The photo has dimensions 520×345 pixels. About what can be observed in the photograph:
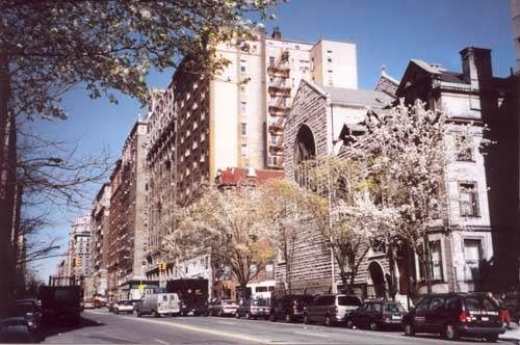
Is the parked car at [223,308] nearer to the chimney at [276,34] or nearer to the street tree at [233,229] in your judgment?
the street tree at [233,229]

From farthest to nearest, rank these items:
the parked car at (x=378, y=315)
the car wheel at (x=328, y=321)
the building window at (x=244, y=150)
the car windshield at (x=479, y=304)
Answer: the building window at (x=244, y=150)
the car wheel at (x=328, y=321)
the parked car at (x=378, y=315)
the car windshield at (x=479, y=304)

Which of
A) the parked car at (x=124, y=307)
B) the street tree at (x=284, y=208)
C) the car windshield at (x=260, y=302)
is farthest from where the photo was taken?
the parked car at (x=124, y=307)

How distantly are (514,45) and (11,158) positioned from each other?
13.7m

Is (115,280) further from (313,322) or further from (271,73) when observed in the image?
(313,322)

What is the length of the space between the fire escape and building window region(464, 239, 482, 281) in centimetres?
4855

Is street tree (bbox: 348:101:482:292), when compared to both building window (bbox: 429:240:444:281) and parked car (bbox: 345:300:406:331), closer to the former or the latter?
building window (bbox: 429:240:444:281)

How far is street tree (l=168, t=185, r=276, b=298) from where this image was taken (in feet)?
176

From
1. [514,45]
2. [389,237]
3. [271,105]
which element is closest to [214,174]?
[271,105]

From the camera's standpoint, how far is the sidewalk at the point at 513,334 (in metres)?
23.4

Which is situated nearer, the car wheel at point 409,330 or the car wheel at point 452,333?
the car wheel at point 452,333

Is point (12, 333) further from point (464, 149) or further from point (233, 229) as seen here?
point (233, 229)

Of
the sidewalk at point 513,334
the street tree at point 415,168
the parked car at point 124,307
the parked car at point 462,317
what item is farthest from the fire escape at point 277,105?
the parked car at point 462,317

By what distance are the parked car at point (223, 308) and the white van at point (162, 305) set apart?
370cm

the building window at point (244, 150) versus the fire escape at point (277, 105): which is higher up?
the fire escape at point (277, 105)
